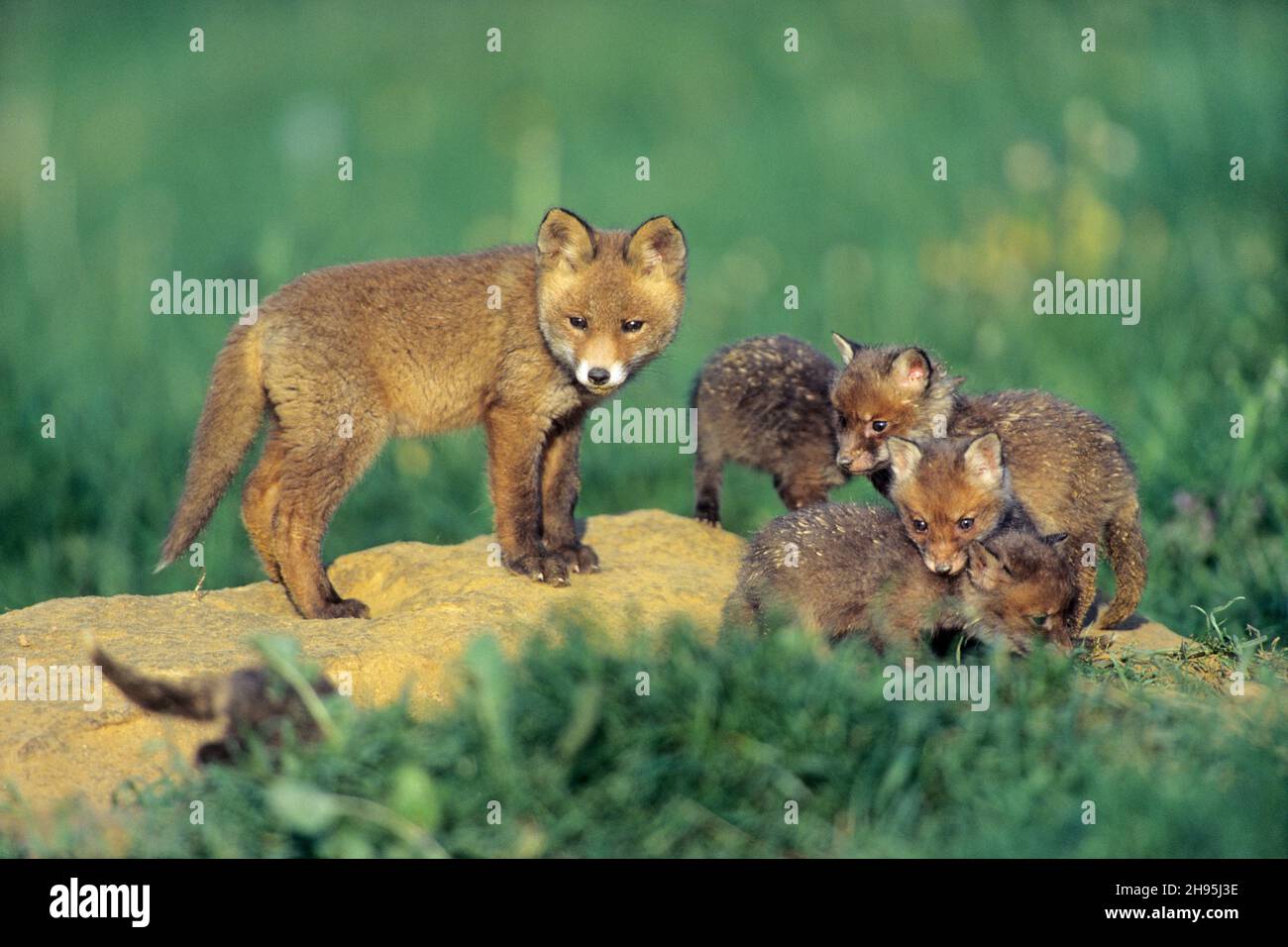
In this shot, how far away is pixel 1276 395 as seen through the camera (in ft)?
24.4

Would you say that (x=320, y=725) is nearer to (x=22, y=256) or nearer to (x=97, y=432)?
(x=97, y=432)

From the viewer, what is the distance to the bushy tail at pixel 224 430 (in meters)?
6.16

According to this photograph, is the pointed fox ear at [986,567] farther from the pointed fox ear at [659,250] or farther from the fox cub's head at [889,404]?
Result: the pointed fox ear at [659,250]

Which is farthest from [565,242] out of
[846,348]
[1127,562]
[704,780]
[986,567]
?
[704,780]

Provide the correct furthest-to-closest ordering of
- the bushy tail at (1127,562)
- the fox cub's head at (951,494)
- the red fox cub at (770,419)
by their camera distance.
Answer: the red fox cub at (770,419) → the bushy tail at (1127,562) → the fox cub's head at (951,494)

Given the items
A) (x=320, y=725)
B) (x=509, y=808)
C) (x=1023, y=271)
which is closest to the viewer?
(x=509, y=808)

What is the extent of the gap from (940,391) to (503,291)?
1946 millimetres

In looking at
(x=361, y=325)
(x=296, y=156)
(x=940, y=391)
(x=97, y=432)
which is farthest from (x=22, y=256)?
(x=940, y=391)

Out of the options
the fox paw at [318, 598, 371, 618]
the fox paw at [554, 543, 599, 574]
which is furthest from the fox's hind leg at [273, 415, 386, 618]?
the fox paw at [554, 543, 599, 574]

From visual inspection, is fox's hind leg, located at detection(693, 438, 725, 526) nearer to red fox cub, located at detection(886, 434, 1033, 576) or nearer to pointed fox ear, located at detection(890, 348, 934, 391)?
pointed fox ear, located at detection(890, 348, 934, 391)

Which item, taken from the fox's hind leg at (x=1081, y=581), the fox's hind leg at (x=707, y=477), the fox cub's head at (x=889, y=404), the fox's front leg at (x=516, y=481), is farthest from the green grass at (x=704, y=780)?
the fox's hind leg at (x=707, y=477)

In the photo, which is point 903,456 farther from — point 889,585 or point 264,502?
point 264,502

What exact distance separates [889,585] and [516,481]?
1754 mm

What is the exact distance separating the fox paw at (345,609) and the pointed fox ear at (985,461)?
2.48 m
